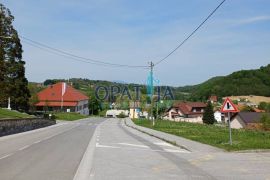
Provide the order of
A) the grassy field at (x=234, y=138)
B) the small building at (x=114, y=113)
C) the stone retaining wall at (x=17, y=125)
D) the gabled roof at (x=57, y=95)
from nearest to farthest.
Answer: the grassy field at (x=234, y=138), the stone retaining wall at (x=17, y=125), the gabled roof at (x=57, y=95), the small building at (x=114, y=113)

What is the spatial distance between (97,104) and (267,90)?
56.7 meters

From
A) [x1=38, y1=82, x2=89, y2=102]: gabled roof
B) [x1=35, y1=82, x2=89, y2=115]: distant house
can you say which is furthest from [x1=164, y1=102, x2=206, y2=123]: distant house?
[x1=38, y1=82, x2=89, y2=102]: gabled roof

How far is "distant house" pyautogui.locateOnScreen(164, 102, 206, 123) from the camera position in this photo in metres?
138

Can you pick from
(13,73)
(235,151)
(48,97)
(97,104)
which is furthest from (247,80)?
(235,151)

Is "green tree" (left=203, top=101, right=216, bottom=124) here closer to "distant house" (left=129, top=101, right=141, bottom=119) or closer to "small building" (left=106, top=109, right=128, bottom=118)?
"distant house" (left=129, top=101, right=141, bottom=119)

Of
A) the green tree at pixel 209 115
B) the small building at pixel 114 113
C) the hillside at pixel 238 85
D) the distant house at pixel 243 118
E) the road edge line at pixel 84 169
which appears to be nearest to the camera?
the road edge line at pixel 84 169

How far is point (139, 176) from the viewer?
11297mm

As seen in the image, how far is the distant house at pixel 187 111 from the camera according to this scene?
452 feet

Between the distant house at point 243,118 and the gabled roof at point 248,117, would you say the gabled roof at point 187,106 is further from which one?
the gabled roof at point 248,117

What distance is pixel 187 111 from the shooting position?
137625 millimetres

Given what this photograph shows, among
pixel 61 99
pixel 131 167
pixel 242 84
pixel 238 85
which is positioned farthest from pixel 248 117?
pixel 131 167

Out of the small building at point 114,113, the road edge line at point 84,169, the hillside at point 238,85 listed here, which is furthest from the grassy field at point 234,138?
the small building at point 114,113

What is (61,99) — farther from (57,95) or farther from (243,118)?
(243,118)

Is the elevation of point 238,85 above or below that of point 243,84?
below
